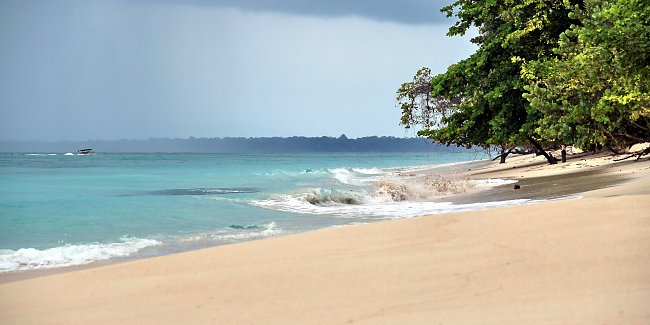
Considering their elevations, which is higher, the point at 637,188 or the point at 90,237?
the point at 637,188

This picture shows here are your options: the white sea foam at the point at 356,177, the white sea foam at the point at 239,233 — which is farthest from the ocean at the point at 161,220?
the white sea foam at the point at 356,177

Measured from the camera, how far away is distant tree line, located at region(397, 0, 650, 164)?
55.1 feet

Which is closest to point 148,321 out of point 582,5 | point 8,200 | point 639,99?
point 639,99

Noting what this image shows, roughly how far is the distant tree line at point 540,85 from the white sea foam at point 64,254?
10325 mm

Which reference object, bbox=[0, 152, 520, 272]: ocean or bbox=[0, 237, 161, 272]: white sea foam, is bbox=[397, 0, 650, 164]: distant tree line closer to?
bbox=[0, 152, 520, 272]: ocean

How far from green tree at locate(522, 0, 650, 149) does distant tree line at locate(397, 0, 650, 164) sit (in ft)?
0.12

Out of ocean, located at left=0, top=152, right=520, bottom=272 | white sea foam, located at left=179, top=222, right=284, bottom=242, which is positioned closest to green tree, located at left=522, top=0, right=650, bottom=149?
ocean, located at left=0, top=152, right=520, bottom=272

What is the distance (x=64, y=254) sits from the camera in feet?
40.5

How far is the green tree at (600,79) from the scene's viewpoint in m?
12.1

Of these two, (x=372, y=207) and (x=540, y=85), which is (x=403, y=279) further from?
(x=540, y=85)

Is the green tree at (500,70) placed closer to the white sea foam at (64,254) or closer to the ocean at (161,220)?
the ocean at (161,220)

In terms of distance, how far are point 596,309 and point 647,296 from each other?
0.51 metres

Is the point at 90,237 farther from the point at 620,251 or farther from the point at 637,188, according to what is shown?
the point at 620,251

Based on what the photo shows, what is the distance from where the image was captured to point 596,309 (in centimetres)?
475
